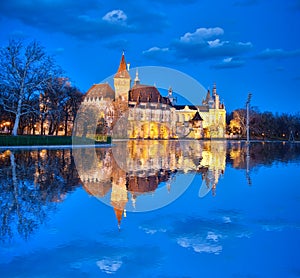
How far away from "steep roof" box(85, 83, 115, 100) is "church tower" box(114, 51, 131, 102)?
217cm

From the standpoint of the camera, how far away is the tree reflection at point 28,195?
703 centimetres

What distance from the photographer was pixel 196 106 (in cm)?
12231

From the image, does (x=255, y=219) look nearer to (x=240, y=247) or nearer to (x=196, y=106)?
(x=240, y=247)

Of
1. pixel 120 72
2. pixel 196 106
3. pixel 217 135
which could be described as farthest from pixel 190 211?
pixel 196 106

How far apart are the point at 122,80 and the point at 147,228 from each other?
88.1 m

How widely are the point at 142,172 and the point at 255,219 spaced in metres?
8.13

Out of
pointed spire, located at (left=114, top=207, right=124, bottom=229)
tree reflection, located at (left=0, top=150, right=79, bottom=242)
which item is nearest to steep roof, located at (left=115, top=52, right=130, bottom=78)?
tree reflection, located at (left=0, top=150, right=79, bottom=242)

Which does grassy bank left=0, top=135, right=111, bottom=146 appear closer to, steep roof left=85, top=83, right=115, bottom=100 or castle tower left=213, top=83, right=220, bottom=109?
steep roof left=85, top=83, right=115, bottom=100

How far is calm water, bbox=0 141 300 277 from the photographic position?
521 centimetres

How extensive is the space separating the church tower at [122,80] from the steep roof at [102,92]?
2168 mm

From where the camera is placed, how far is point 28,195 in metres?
9.81

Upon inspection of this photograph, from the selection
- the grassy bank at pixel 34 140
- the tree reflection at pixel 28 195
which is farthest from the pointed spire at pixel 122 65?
the tree reflection at pixel 28 195

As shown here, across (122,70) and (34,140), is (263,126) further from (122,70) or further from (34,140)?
(34,140)

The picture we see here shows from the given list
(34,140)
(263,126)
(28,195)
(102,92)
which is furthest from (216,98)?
(28,195)
